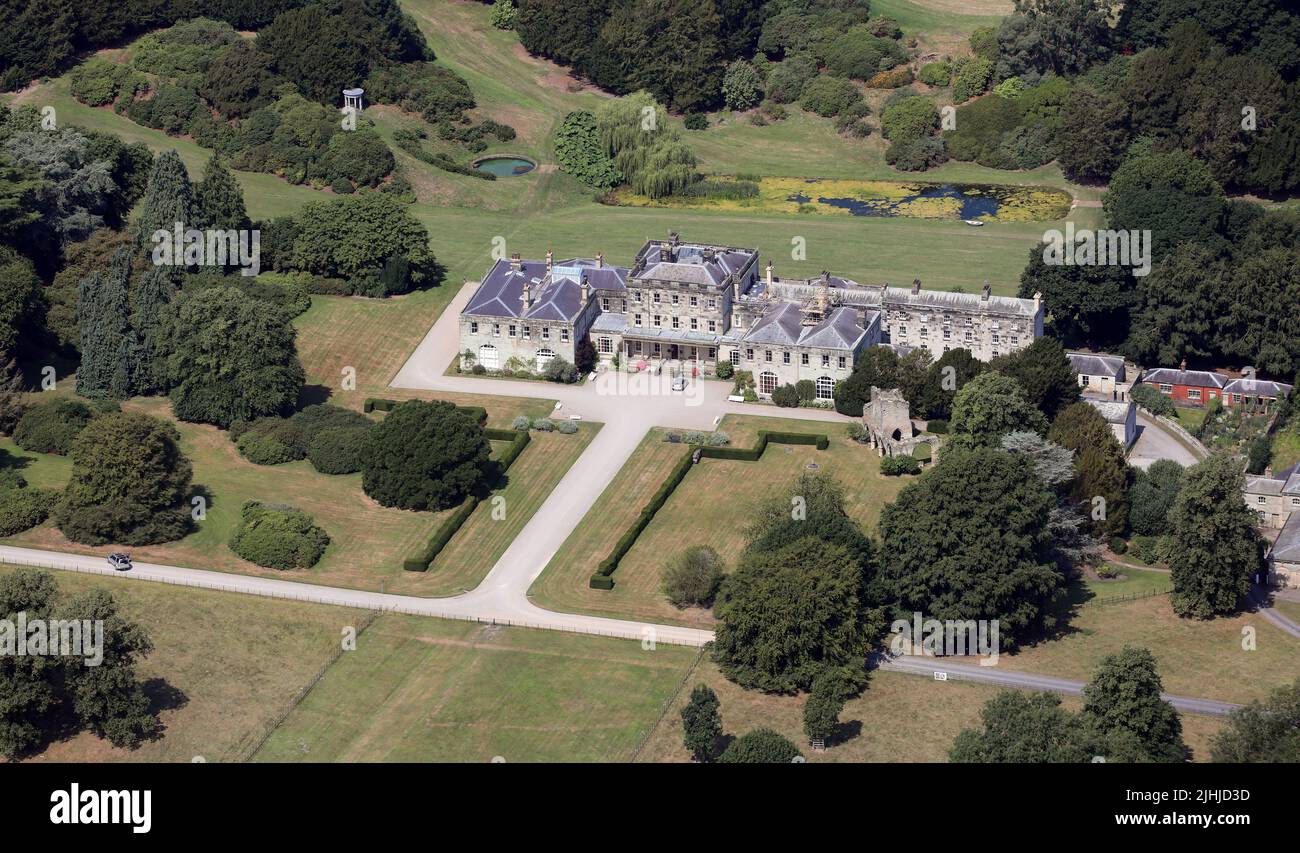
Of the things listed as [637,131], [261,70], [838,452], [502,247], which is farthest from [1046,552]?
[261,70]

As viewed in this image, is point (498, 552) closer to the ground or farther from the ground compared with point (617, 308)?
closer to the ground

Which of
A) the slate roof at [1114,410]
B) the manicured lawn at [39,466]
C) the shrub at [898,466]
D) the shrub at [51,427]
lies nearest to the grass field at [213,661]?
the manicured lawn at [39,466]

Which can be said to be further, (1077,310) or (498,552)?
(1077,310)

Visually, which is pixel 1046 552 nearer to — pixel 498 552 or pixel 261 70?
pixel 498 552

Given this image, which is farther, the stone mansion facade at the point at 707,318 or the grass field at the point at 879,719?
the stone mansion facade at the point at 707,318

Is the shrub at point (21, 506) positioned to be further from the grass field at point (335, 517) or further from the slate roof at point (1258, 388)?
the slate roof at point (1258, 388)
